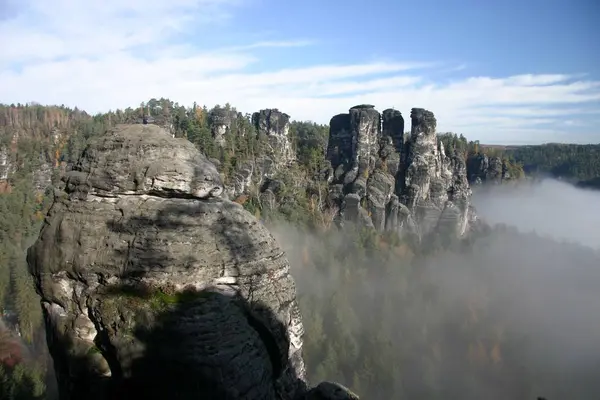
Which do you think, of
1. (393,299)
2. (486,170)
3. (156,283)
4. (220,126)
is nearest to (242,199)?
(220,126)

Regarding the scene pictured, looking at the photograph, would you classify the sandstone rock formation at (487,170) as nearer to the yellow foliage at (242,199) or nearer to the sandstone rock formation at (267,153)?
the sandstone rock formation at (267,153)

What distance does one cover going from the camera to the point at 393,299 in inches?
1861

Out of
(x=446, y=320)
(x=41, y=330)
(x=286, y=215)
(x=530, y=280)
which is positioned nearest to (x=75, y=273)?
(x=41, y=330)

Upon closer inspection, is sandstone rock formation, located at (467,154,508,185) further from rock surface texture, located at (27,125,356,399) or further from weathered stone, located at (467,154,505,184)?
rock surface texture, located at (27,125,356,399)

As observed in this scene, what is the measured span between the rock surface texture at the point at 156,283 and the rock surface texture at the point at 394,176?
5494cm

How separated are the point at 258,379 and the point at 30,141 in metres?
103

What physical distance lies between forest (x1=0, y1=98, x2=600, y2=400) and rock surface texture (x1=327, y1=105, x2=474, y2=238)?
3.73 m

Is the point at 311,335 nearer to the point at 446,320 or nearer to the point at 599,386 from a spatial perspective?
the point at 446,320

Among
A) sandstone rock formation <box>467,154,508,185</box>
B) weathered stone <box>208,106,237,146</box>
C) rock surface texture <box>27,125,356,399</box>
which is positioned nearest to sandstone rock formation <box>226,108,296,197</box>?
weathered stone <box>208,106,237,146</box>

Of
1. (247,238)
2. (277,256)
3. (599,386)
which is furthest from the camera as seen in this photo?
(599,386)

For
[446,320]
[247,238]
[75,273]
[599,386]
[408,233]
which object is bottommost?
[599,386]

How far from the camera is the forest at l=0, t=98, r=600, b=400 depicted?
3722cm

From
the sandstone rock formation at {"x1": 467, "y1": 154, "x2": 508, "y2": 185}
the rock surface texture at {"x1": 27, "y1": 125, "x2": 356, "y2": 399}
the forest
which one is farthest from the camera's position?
the sandstone rock formation at {"x1": 467, "y1": 154, "x2": 508, "y2": 185}

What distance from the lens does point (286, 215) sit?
61406 mm
